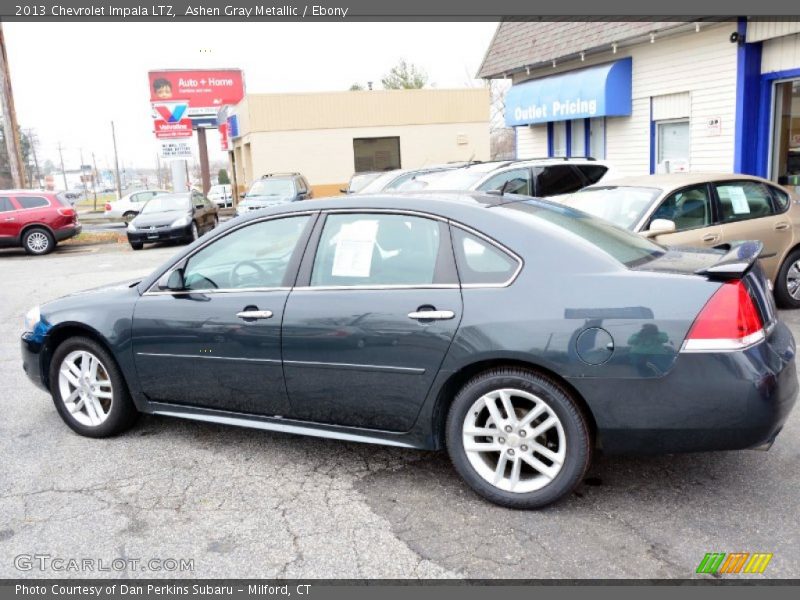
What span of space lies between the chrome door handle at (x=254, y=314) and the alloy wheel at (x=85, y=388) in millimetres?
1179

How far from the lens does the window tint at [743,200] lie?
712cm

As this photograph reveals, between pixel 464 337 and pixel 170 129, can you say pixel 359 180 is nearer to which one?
pixel 464 337

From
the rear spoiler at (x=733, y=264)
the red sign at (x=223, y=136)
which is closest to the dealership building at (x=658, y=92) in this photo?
the rear spoiler at (x=733, y=264)

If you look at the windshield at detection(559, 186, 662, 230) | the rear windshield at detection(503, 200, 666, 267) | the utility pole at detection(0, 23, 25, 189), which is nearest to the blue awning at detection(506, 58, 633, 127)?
the windshield at detection(559, 186, 662, 230)

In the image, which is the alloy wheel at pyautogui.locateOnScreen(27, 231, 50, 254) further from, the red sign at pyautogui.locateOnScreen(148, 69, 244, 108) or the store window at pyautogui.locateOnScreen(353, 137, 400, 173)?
the red sign at pyautogui.locateOnScreen(148, 69, 244, 108)

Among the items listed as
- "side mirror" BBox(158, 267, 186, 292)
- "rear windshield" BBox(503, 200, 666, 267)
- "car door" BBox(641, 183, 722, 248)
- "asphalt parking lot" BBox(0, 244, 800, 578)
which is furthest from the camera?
"car door" BBox(641, 183, 722, 248)

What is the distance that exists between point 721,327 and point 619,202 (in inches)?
161

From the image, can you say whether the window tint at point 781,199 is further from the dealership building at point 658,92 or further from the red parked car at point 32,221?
the red parked car at point 32,221

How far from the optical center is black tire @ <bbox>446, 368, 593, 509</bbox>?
3396mm

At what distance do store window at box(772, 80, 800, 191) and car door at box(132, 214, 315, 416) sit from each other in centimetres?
1008

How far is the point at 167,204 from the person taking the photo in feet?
63.3

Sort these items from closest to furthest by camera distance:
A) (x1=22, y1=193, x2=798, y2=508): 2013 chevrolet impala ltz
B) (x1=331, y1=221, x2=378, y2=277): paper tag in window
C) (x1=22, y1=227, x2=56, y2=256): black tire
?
(x1=22, y1=193, x2=798, y2=508): 2013 chevrolet impala ltz
(x1=331, y1=221, x2=378, y2=277): paper tag in window
(x1=22, y1=227, x2=56, y2=256): black tire

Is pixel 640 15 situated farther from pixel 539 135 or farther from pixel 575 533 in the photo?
pixel 575 533

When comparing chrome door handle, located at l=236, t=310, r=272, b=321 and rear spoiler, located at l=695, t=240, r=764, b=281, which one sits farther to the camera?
chrome door handle, located at l=236, t=310, r=272, b=321
